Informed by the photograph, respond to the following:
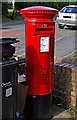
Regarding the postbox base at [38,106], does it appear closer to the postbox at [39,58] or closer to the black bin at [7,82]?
the postbox at [39,58]

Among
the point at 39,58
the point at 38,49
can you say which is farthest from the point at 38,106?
the point at 38,49

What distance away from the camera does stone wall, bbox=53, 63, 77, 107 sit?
4.45 meters

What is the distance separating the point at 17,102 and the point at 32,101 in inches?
10.4

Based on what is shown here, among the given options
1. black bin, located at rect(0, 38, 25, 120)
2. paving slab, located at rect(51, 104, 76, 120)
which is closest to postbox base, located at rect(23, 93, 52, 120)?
paving slab, located at rect(51, 104, 76, 120)

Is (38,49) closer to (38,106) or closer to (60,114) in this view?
(38,106)

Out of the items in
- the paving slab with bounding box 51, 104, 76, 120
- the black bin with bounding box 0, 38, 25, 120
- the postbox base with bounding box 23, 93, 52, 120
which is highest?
the black bin with bounding box 0, 38, 25, 120

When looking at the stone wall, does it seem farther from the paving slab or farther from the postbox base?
the postbox base

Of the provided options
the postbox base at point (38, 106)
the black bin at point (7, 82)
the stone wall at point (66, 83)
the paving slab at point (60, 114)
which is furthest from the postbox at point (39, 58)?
the stone wall at point (66, 83)

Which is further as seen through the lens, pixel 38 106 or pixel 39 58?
pixel 38 106

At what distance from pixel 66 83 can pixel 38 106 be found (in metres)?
0.93

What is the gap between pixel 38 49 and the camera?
3.74 meters

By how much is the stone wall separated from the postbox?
64 cm

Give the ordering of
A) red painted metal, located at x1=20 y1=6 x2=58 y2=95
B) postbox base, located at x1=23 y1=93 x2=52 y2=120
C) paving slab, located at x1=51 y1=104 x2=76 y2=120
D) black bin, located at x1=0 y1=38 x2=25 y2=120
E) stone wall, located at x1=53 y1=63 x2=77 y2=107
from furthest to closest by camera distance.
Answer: stone wall, located at x1=53 y1=63 x2=77 y2=107 < paving slab, located at x1=51 y1=104 x2=76 y2=120 < postbox base, located at x1=23 y1=93 x2=52 y2=120 < red painted metal, located at x1=20 y1=6 x2=58 y2=95 < black bin, located at x1=0 y1=38 x2=25 y2=120

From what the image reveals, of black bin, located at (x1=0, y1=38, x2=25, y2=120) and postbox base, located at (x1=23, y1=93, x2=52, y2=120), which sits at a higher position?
black bin, located at (x1=0, y1=38, x2=25, y2=120)
